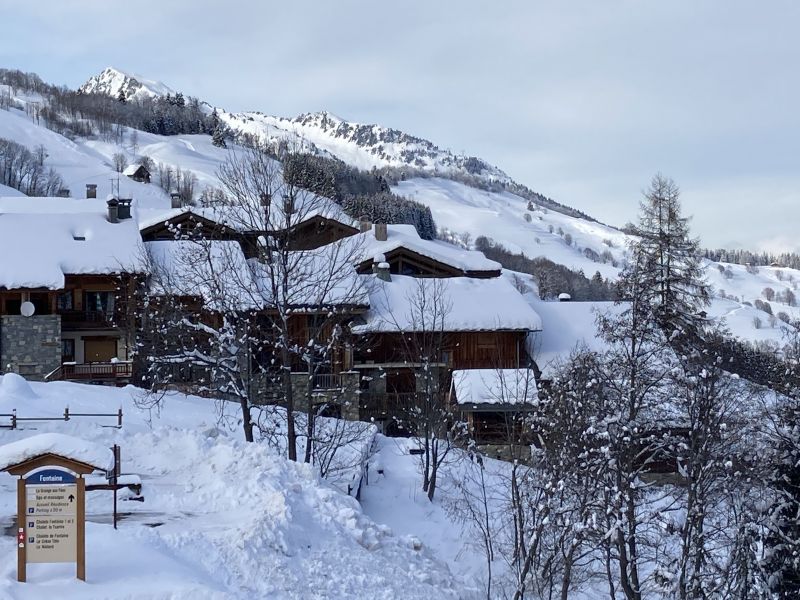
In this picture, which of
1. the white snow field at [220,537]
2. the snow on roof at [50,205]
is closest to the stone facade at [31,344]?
the snow on roof at [50,205]

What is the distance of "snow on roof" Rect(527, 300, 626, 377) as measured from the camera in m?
36.5

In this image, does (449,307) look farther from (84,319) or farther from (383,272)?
(84,319)

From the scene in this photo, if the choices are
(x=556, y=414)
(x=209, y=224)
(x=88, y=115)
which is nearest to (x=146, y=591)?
(x=556, y=414)

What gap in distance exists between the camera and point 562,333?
38.4 m

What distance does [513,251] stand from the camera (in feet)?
601

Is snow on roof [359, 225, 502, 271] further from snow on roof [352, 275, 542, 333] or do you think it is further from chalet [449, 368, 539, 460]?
chalet [449, 368, 539, 460]

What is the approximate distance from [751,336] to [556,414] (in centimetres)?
10760

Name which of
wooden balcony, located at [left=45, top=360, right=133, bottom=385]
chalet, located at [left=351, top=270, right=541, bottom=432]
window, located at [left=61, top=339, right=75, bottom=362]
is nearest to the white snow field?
wooden balcony, located at [left=45, top=360, right=133, bottom=385]

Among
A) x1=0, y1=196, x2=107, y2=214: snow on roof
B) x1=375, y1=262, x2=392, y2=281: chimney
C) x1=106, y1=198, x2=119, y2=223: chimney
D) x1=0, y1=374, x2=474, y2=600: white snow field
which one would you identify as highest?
x1=0, y1=196, x2=107, y2=214: snow on roof

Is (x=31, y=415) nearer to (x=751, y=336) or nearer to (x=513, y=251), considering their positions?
(x=751, y=336)

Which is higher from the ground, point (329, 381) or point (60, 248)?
point (60, 248)

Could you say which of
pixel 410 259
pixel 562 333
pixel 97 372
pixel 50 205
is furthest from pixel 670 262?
pixel 50 205

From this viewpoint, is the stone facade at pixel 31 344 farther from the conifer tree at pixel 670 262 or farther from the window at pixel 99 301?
the conifer tree at pixel 670 262

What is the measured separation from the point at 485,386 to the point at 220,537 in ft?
66.8
